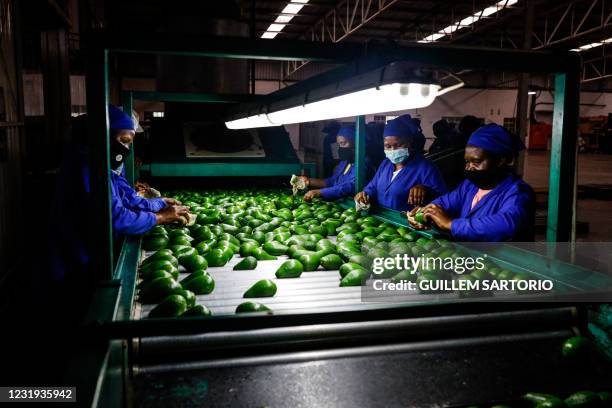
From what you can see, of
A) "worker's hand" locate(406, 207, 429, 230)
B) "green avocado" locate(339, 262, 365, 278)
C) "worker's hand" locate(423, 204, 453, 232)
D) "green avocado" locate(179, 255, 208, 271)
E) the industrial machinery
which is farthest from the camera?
"worker's hand" locate(406, 207, 429, 230)

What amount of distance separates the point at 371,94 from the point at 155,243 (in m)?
1.64

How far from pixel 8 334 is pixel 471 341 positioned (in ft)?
12.2

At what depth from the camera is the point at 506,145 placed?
3109 mm

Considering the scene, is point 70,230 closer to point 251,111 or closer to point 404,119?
point 251,111

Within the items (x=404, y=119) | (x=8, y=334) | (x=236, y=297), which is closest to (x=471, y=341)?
(x=236, y=297)

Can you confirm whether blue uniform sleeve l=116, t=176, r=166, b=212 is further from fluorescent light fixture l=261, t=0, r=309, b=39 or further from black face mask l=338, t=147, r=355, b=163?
fluorescent light fixture l=261, t=0, r=309, b=39

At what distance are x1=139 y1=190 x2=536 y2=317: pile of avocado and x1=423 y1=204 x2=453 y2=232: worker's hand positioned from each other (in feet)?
0.43

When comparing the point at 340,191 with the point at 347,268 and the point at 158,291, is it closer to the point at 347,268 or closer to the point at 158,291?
the point at 347,268

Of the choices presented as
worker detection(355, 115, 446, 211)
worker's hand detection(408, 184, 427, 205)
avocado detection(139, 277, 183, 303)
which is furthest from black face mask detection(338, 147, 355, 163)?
avocado detection(139, 277, 183, 303)

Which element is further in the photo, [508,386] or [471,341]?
[471,341]

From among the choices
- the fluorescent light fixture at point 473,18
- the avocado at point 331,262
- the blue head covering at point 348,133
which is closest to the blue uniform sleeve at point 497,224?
the avocado at point 331,262

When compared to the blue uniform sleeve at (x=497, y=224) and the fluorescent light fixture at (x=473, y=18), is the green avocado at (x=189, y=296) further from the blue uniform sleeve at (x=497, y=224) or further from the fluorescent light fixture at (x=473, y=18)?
the fluorescent light fixture at (x=473, y=18)

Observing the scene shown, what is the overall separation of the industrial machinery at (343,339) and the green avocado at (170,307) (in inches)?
3.8

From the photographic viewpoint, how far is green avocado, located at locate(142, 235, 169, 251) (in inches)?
118
